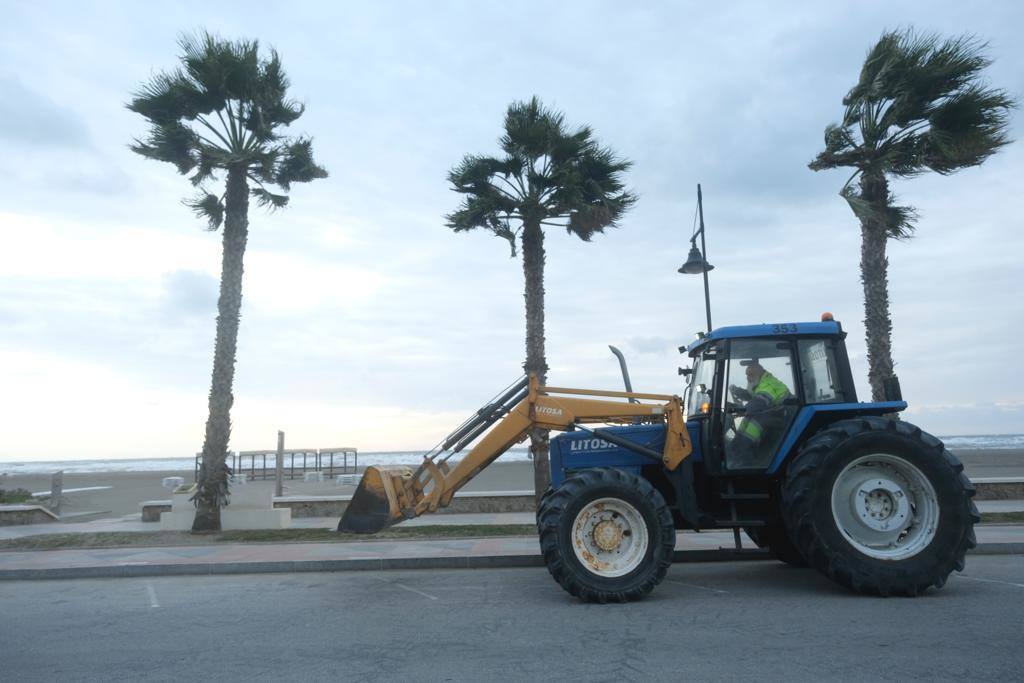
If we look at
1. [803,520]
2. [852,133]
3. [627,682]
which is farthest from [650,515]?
[852,133]

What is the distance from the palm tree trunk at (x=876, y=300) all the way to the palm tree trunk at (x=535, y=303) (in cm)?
584

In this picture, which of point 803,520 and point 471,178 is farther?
point 471,178

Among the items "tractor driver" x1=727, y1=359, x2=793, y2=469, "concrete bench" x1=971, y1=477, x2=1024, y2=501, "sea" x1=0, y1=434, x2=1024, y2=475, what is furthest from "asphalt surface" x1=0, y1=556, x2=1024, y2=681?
"sea" x1=0, y1=434, x2=1024, y2=475

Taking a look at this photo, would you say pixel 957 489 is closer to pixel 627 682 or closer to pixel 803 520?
pixel 803 520

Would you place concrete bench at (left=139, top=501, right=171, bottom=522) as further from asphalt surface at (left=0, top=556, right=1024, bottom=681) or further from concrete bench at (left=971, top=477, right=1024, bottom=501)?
concrete bench at (left=971, top=477, right=1024, bottom=501)

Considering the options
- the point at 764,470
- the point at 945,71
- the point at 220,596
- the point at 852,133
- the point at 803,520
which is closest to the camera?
the point at 803,520

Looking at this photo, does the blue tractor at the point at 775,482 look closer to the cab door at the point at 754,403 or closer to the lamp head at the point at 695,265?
the cab door at the point at 754,403

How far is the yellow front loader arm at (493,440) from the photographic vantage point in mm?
8266

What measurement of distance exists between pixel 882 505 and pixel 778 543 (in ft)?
6.33

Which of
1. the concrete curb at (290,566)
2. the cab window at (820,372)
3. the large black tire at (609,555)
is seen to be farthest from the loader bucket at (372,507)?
the cab window at (820,372)

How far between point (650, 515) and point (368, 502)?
327cm

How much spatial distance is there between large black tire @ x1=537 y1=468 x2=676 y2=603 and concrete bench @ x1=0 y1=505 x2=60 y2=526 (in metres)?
15.1

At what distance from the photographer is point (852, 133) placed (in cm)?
1466

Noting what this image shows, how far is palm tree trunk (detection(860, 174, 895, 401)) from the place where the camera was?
45.8 ft
